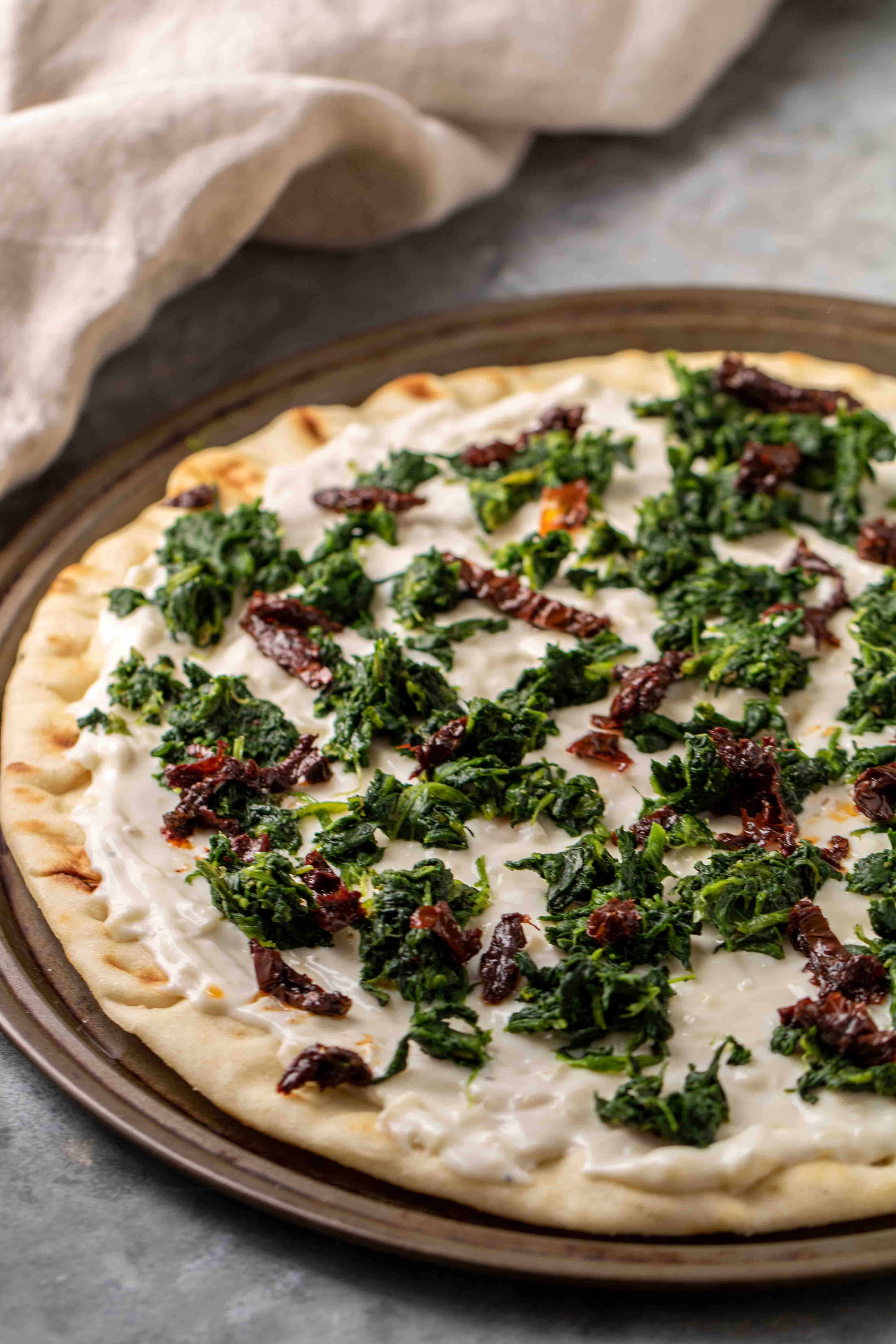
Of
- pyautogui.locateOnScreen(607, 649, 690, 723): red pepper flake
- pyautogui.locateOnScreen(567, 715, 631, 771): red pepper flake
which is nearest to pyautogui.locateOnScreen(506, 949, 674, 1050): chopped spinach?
pyautogui.locateOnScreen(567, 715, 631, 771): red pepper flake

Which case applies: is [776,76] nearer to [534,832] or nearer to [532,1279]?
[534,832]

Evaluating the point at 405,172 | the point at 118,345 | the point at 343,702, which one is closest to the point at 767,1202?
the point at 343,702

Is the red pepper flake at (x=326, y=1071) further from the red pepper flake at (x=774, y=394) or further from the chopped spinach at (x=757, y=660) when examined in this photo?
the red pepper flake at (x=774, y=394)

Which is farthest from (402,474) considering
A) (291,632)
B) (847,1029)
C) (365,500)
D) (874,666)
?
(847,1029)

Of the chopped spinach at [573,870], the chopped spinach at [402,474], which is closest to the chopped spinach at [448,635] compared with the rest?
the chopped spinach at [402,474]

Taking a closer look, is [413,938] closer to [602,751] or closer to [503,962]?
[503,962]
